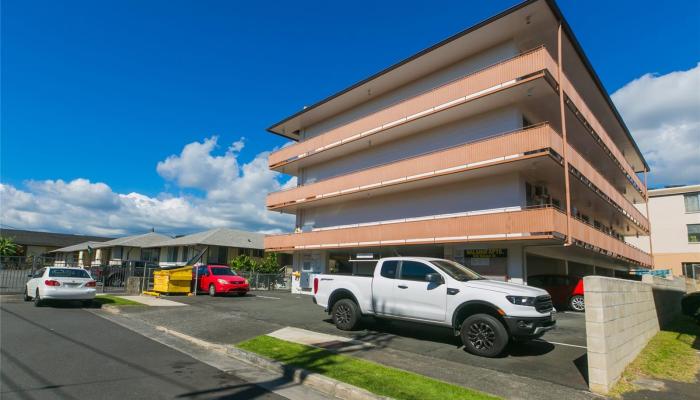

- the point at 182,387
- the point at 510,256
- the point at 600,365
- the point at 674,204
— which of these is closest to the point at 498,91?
the point at 510,256

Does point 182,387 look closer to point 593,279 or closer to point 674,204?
point 593,279

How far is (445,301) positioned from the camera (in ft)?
30.5

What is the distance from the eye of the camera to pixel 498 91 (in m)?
18.5

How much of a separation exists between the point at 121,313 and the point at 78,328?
3488 mm

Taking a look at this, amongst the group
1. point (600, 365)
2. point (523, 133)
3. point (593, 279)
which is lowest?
point (600, 365)

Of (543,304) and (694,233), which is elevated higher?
(694,233)

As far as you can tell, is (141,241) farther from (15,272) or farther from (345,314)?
(345,314)

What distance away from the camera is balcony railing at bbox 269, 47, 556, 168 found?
17.7 metres

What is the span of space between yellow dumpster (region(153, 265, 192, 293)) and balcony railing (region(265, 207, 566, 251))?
322 inches

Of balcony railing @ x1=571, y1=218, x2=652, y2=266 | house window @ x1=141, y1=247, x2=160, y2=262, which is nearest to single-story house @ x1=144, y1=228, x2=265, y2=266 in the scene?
house window @ x1=141, y1=247, x2=160, y2=262

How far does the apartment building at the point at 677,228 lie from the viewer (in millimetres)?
42906

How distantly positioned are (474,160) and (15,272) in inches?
893

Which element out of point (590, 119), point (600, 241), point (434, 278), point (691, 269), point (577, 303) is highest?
point (590, 119)

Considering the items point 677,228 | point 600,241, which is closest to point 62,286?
point 600,241
